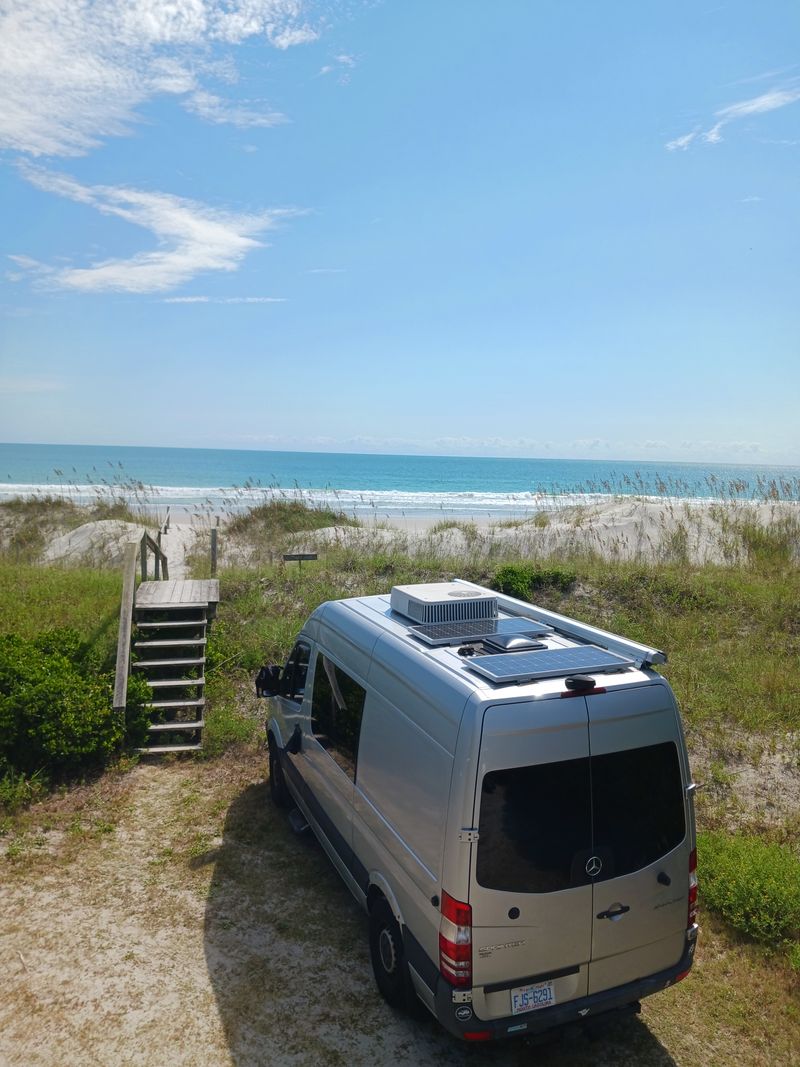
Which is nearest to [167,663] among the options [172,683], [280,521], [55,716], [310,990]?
[172,683]

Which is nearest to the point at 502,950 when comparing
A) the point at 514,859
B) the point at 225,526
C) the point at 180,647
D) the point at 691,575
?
the point at 514,859

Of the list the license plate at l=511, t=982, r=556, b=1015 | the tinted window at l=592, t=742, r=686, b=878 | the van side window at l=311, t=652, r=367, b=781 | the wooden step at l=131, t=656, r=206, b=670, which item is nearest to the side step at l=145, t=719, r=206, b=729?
the wooden step at l=131, t=656, r=206, b=670

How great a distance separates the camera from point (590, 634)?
4.71 meters

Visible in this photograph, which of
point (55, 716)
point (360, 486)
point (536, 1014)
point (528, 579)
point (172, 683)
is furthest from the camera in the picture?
point (360, 486)

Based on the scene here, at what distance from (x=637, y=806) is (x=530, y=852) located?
0.70m

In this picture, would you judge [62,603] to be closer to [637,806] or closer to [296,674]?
[296,674]

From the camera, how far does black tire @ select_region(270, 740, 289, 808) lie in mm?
7215

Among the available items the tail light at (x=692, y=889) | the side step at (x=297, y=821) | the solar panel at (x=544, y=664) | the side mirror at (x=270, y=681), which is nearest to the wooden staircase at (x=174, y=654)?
the side step at (x=297, y=821)

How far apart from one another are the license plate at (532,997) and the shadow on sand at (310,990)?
436 millimetres

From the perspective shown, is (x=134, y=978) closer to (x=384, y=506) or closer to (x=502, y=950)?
(x=502, y=950)

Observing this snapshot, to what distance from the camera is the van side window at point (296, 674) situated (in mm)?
6453

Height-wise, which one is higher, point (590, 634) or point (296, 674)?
point (590, 634)

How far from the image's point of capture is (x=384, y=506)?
45.7 m

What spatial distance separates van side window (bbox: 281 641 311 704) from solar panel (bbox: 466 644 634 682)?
264cm
